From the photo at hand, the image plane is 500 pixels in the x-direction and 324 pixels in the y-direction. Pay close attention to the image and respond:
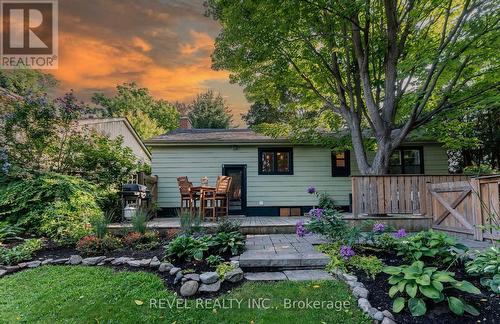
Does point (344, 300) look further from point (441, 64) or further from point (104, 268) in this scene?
point (441, 64)

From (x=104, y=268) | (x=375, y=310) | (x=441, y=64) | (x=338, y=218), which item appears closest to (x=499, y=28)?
(x=441, y=64)

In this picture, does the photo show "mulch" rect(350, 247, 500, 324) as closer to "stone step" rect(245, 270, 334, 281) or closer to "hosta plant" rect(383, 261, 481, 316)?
"hosta plant" rect(383, 261, 481, 316)

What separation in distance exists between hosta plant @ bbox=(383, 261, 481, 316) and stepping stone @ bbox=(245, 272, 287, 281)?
1.29 m

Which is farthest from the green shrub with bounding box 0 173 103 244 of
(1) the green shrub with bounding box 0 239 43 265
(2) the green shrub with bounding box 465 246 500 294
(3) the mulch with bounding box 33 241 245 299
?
(2) the green shrub with bounding box 465 246 500 294

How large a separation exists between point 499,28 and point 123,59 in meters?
9.62

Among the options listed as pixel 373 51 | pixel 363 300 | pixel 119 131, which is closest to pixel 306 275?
pixel 363 300

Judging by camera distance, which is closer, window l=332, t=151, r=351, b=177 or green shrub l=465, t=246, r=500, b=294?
green shrub l=465, t=246, r=500, b=294

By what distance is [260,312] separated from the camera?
8.95ft

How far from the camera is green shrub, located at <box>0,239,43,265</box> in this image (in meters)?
4.07

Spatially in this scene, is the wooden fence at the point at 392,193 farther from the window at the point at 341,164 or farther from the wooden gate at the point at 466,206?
the window at the point at 341,164

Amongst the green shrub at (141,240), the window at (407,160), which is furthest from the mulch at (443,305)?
the window at (407,160)

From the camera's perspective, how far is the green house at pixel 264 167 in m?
9.40

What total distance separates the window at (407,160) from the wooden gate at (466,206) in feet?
12.4

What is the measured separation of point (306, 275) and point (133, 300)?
81.2 inches
